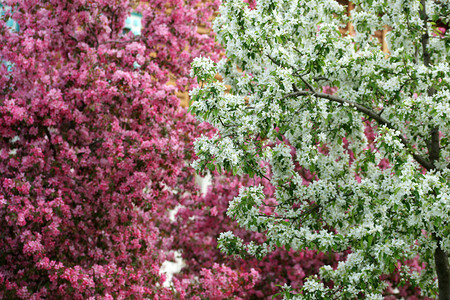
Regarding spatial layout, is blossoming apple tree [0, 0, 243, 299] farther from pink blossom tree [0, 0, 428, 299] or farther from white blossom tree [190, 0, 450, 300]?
white blossom tree [190, 0, 450, 300]

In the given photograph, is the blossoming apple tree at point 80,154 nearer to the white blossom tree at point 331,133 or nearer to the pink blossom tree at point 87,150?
the pink blossom tree at point 87,150

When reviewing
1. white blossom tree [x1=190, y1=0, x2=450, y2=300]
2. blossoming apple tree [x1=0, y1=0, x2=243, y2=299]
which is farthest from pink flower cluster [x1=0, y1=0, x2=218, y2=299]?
white blossom tree [x1=190, y1=0, x2=450, y2=300]

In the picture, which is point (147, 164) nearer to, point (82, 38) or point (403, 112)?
point (82, 38)

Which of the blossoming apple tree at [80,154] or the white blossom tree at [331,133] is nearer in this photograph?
the white blossom tree at [331,133]

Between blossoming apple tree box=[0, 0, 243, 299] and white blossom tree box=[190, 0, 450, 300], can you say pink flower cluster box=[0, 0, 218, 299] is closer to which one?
blossoming apple tree box=[0, 0, 243, 299]

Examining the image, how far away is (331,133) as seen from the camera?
6555mm

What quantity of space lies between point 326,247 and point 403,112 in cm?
186

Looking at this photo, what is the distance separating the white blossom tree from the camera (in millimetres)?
5418

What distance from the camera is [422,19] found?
285 inches

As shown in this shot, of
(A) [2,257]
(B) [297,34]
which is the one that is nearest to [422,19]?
(B) [297,34]

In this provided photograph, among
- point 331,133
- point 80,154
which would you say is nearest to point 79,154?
point 80,154

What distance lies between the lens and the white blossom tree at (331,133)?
542 centimetres

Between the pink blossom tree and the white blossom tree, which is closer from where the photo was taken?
the white blossom tree

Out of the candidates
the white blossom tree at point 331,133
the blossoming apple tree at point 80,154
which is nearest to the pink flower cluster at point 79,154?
the blossoming apple tree at point 80,154
